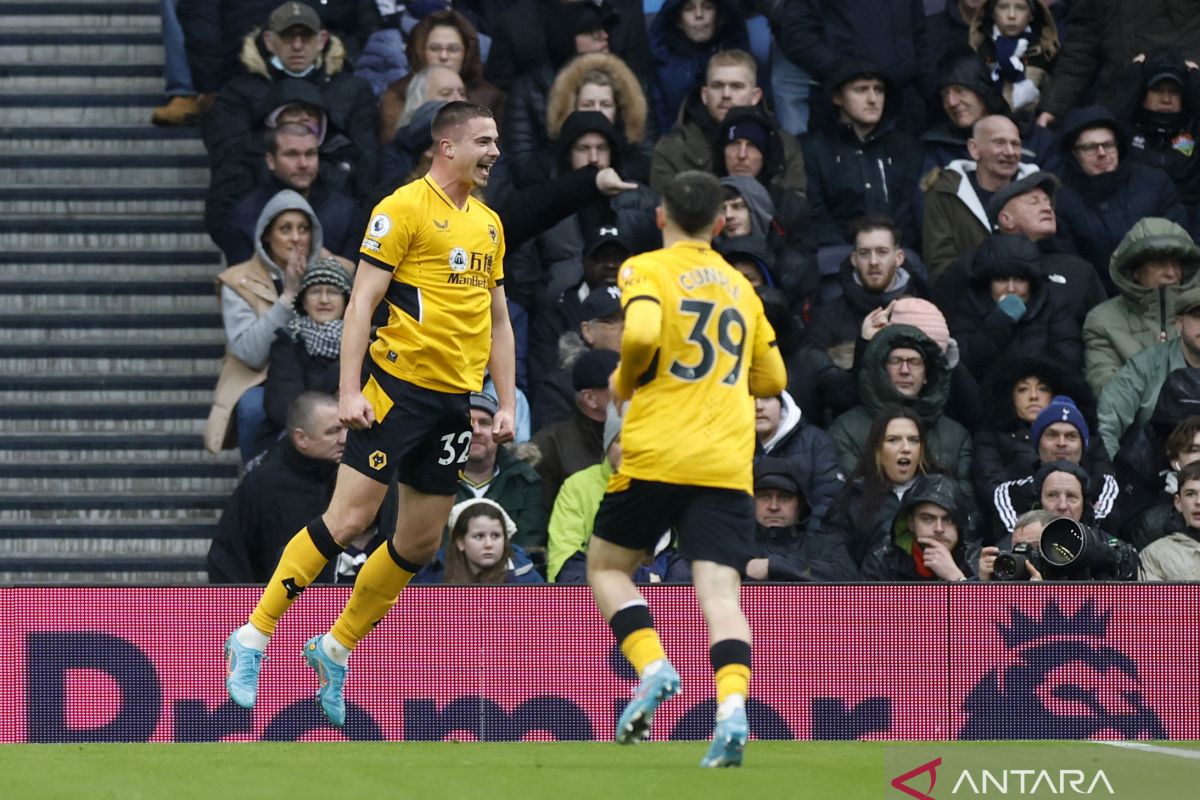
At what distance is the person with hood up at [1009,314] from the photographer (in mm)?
12969

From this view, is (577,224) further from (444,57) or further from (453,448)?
(453,448)

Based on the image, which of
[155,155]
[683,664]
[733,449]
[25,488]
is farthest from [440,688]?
[155,155]

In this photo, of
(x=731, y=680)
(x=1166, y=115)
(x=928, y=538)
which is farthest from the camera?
(x=1166, y=115)

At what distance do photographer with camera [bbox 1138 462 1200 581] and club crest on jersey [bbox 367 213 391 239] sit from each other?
173 inches

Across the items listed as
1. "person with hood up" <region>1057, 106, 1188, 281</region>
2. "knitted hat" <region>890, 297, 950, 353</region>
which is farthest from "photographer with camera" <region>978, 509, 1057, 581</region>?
"person with hood up" <region>1057, 106, 1188, 281</region>

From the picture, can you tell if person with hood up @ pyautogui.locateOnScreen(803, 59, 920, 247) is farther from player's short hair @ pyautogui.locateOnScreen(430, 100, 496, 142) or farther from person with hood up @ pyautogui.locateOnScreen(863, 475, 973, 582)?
player's short hair @ pyautogui.locateOnScreen(430, 100, 496, 142)

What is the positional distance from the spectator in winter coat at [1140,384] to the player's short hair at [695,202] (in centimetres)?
490

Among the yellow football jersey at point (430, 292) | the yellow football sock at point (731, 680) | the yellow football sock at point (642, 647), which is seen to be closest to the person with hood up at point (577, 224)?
the yellow football jersey at point (430, 292)

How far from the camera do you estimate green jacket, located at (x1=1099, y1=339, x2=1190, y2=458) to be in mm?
12625

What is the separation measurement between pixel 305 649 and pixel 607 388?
10.1 feet

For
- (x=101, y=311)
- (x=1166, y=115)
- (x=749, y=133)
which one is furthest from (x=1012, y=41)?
(x=101, y=311)

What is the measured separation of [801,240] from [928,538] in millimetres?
2896

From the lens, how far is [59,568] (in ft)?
44.9

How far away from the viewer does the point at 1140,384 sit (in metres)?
12.7
